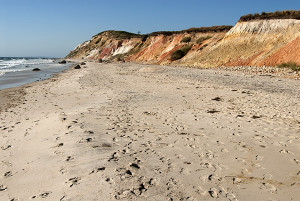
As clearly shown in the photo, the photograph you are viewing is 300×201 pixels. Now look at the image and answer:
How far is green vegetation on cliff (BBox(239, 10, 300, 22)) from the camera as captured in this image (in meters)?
26.5

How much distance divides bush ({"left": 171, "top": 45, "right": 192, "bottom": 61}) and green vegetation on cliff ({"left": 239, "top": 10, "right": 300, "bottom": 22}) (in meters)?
10.0

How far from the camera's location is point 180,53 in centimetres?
3906

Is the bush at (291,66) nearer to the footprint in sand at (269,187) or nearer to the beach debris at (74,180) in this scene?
the footprint in sand at (269,187)

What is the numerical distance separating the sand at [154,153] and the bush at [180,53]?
2953 cm

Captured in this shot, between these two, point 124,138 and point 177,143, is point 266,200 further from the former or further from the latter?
point 124,138

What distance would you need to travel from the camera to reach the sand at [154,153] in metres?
3.93

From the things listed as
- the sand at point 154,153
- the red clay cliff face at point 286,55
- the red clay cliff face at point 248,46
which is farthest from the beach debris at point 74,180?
the red clay cliff face at point 286,55

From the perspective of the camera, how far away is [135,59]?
54719 mm

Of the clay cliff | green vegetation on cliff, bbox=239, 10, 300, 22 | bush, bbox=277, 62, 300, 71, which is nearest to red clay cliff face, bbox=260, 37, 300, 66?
the clay cliff

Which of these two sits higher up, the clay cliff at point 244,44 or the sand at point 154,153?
the clay cliff at point 244,44

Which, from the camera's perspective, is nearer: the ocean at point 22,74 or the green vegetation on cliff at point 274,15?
the ocean at point 22,74

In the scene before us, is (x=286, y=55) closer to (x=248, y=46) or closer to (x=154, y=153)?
(x=248, y=46)

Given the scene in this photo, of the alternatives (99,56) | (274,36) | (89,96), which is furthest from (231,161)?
(99,56)

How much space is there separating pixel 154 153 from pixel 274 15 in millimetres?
29624
